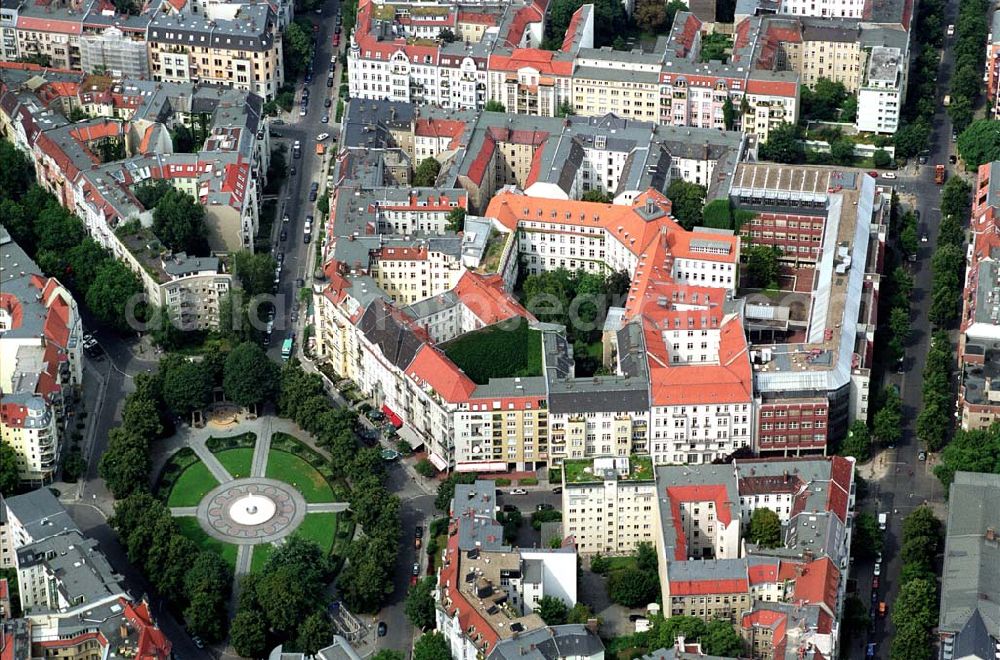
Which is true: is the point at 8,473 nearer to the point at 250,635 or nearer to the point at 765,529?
the point at 250,635

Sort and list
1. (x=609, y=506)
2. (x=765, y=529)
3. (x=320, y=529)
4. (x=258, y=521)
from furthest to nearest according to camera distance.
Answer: (x=258, y=521)
(x=320, y=529)
(x=609, y=506)
(x=765, y=529)

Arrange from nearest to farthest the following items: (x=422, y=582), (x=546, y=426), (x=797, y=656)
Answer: (x=797, y=656)
(x=422, y=582)
(x=546, y=426)

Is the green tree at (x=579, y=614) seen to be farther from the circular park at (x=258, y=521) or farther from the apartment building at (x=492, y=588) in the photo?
the circular park at (x=258, y=521)

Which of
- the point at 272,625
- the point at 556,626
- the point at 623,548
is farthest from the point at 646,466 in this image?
the point at 272,625

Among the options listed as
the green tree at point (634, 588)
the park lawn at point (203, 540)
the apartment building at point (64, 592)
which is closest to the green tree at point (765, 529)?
the green tree at point (634, 588)

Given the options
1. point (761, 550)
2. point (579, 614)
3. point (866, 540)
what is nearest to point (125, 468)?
point (579, 614)

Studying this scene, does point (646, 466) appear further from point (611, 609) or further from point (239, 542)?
point (239, 542)

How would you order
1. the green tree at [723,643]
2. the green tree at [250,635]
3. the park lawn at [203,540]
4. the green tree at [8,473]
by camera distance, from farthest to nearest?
the green tree at [8,473]
the park lawn at [203,540]
the green tree at [250,635]
the green tree at [723,643]
